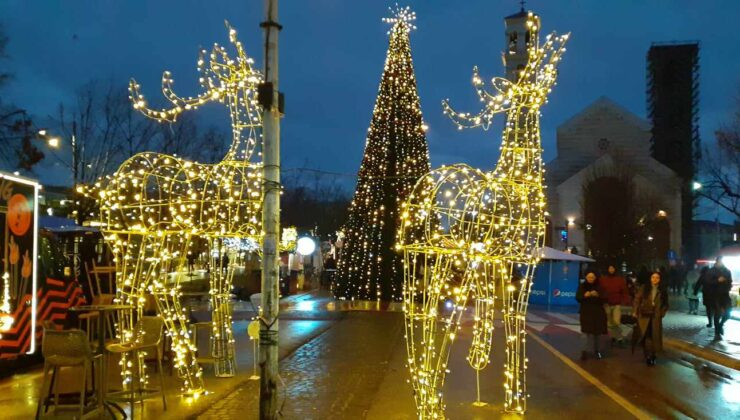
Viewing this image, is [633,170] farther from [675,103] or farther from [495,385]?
[495,385]

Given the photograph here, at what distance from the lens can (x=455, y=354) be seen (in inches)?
539

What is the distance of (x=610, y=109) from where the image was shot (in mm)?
65312

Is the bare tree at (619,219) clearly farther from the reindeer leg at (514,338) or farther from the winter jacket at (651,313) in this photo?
the reindeer leg at (514,338)

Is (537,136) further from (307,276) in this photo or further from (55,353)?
(307,276)

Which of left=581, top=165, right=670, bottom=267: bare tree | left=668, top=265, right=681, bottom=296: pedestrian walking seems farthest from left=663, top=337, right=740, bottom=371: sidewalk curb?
left=581, top=165, right=670, bottom=267: bare tree

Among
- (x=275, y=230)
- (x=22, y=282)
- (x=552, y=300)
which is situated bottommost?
(x=552, y=300)

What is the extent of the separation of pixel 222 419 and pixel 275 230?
8.26 ft

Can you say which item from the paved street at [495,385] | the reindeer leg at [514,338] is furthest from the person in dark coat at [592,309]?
the reindeer leg at [514,338]

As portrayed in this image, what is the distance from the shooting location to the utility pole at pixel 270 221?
669cm

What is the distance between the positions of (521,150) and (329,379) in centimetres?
469

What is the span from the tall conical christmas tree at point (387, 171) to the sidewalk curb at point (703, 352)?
9.97 metres

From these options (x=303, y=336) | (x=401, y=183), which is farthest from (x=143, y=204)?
(x=401, y=183)

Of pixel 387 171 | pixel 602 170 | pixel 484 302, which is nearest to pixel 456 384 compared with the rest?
pixel 484 302

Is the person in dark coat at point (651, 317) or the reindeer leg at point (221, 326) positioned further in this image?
the person in dark coat at point (651, 317)
